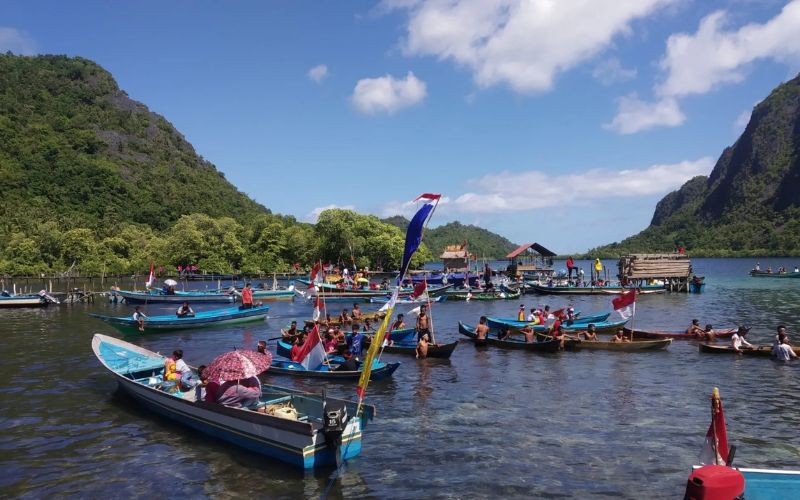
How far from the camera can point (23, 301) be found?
2046 inches

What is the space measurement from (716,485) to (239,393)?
1087 cm

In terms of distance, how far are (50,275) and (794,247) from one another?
200 meters

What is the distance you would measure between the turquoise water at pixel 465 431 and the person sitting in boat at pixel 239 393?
1.37m

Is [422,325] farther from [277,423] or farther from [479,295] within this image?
[479,295]

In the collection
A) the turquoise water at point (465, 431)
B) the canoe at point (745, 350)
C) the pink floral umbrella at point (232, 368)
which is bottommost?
the turquoise water at point (465, 431)

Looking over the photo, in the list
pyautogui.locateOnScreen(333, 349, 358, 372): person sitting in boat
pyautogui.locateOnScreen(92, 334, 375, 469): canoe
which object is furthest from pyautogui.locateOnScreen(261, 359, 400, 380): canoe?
pyautogui.locateOnScreen(92, 334, 375, 469): canoe

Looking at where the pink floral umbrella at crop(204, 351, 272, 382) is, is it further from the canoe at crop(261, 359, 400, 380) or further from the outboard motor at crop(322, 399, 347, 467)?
the canoe at crop(261, 359, 400, 380)

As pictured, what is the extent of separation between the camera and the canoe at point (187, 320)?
34.5m

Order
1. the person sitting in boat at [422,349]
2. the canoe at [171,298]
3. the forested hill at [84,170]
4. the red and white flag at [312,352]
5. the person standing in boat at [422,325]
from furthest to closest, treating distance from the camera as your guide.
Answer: the forested hill at [84,170] < the canoe at [171,298] < the person standing in boat at [422,325] < the person sitting in boat at [422,349] < the red and white flag at [312,352]

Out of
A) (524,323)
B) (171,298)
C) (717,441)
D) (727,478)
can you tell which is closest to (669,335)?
Answer: (524,323)

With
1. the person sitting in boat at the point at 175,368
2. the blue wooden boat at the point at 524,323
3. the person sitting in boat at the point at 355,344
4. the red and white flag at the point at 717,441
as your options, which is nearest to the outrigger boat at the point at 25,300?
the person sitting in boat at the point at 355,344

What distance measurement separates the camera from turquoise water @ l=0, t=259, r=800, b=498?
41.5ft

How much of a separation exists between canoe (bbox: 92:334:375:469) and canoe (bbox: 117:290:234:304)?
4067cm

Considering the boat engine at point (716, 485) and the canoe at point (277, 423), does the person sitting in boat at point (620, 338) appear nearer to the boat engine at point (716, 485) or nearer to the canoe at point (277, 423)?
the canoe at point (277, 423)
